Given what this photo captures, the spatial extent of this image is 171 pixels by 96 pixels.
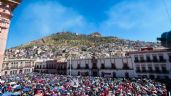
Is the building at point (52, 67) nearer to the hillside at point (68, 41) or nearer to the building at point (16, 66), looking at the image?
the building at point (16, 66)

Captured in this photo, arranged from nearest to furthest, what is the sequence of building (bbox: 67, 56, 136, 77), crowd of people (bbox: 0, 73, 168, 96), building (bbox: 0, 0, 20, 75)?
building (bbox: 0, 0, 20, 75), crowd of people (bbox: 0, 73, 168, 96), building (bbox: 67, 56, 136, 77)

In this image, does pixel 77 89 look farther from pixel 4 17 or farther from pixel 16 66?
pixel 16 66

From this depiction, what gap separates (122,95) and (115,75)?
91.6ft

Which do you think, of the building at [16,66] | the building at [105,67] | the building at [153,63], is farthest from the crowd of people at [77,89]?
the building at [16,66]

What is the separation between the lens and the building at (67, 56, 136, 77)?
4502cm

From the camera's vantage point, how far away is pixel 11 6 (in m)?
4.58

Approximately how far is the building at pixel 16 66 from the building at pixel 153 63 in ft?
164

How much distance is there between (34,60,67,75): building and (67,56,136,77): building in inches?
198

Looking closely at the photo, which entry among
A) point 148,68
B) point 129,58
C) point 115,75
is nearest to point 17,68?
point 115,75

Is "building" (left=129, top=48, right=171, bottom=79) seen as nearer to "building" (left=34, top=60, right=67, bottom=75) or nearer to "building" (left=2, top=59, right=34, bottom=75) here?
"building" (left=34, top=60, right=67, bottom=75)

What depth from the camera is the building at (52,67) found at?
6412 centimetres

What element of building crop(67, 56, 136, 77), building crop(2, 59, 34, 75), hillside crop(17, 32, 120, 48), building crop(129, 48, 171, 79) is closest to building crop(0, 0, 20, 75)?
building crop(129, 48, 171, 79)

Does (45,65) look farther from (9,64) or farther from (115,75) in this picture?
(115,75)

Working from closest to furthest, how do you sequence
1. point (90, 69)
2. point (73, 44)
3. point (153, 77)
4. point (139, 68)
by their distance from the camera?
point (153, 77)
point (139, 68)
point (90, 69)
point (73, 44)
